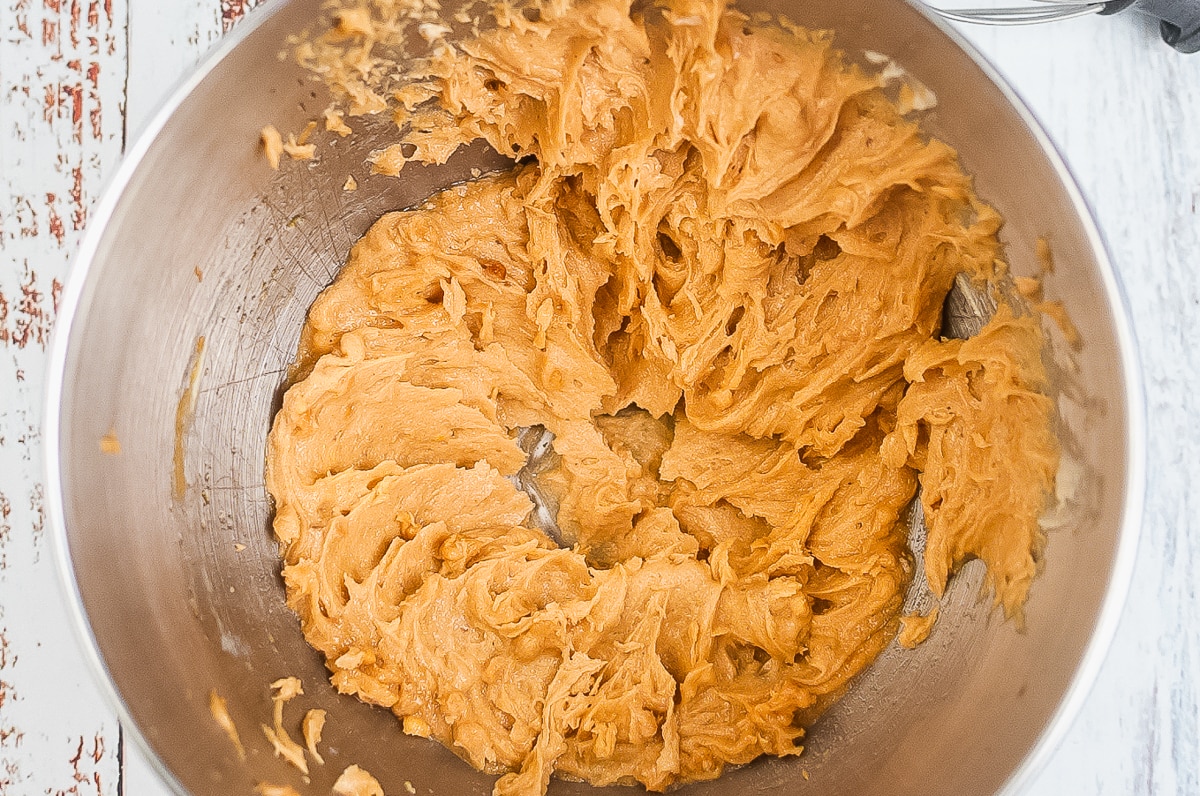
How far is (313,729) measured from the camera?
5.82ft

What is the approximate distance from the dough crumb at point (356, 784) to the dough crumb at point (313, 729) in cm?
5

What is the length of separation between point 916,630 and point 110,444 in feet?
5.46

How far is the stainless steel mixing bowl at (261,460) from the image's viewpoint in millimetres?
1463

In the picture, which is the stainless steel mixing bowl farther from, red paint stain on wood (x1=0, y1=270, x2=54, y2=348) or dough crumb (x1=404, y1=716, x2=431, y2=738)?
red paint stain on wood (x1=0, y1=270, x2=54, y2=348)

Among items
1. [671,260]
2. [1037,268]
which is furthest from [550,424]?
[1037,268]

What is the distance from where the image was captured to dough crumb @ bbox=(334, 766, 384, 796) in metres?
1.75

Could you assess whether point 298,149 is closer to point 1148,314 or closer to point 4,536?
point 4,536

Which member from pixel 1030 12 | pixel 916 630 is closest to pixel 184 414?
pixel 916 630

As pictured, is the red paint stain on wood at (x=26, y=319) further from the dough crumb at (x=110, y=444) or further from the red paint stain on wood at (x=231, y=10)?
the red paint stain on wood at (x=231, y=10)

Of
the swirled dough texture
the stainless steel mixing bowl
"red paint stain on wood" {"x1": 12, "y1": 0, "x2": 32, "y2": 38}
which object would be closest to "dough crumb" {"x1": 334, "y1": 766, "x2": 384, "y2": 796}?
the stainless steel mixing bowl

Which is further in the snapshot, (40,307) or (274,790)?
(40,307)

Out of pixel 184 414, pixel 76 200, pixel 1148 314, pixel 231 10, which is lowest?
pixel 1148 314

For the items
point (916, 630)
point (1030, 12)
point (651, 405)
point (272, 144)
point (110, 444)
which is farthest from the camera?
point (651, 405)

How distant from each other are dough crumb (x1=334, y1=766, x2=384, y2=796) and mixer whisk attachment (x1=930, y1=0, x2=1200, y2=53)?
210cm
